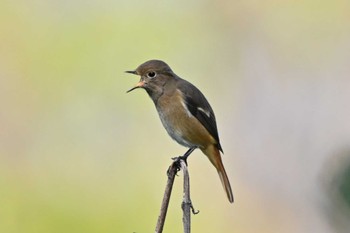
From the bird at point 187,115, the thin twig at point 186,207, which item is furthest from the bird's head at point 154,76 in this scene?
the thin twig at point 186,207

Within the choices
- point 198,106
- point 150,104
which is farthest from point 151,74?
point 150,104

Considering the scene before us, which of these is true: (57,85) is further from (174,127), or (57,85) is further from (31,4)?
(174,127)

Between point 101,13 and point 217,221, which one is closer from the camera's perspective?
point 217,221

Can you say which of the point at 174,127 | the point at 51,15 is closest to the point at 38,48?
the point at 51,15

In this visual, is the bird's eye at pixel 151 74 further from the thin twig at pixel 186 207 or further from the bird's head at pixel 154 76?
the thin twig at pixel 186 207

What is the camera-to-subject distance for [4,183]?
4750 millimetres

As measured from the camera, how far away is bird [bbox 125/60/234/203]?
2.80 meters

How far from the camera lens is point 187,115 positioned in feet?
9.59

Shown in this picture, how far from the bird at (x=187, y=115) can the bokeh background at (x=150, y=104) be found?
1343 mm

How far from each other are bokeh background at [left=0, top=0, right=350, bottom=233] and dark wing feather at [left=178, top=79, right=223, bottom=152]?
1384 millimetres

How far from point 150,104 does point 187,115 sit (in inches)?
91.6

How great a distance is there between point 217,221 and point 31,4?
2407mm

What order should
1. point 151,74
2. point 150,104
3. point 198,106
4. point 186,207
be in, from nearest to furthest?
point 186,207 < point 151,74 < point 198,106 < point 150,104

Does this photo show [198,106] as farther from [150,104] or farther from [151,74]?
[150,104]
